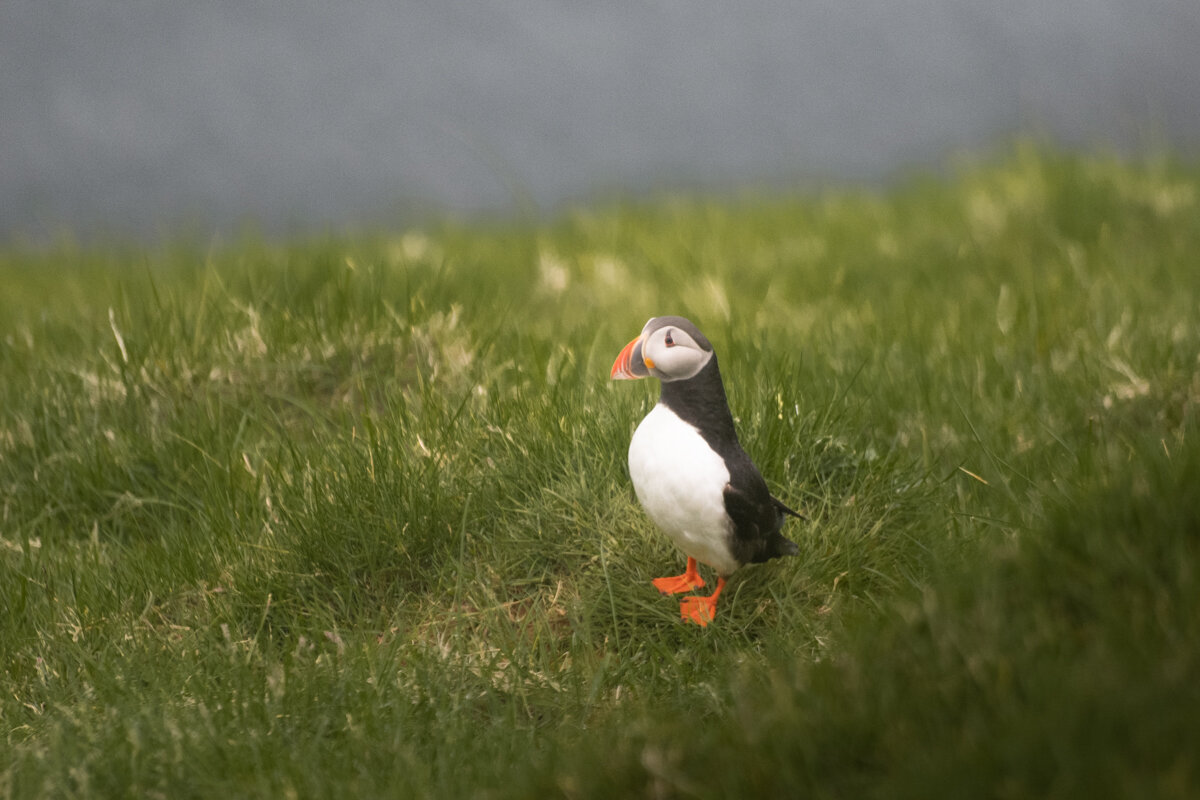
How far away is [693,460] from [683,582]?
26.5 inches

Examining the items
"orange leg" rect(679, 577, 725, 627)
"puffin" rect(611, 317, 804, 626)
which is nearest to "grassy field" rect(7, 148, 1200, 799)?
"orange leg" rect(679, 577, 725, 627)

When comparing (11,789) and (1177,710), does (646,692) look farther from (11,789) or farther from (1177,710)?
(11,789)

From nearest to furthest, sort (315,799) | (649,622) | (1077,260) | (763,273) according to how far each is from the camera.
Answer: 1. (315,799)
2. (649,622)
3. (1077,260)
4. (763,273)

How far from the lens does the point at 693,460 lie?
3.23m

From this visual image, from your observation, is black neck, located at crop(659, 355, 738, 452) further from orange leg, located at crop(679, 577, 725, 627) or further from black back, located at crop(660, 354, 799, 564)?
orange leg, located at crop(679, 577, 725, 627)

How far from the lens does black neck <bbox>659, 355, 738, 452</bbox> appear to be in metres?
3.33

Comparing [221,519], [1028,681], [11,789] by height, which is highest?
[1028,681]

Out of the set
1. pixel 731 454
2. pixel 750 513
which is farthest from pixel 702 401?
pixel 750 513

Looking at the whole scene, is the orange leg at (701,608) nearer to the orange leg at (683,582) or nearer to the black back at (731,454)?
the orange leg at (683,582)

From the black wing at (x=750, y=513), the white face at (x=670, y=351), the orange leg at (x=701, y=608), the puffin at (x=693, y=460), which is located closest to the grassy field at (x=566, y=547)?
the orange leg at (x=701, y=608)

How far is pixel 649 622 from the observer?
376cm

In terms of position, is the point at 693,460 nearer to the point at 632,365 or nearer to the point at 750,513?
the point at 750,513

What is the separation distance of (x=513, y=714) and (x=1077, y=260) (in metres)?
5.45

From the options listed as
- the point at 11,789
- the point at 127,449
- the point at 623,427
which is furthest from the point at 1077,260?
the point at 11,789
